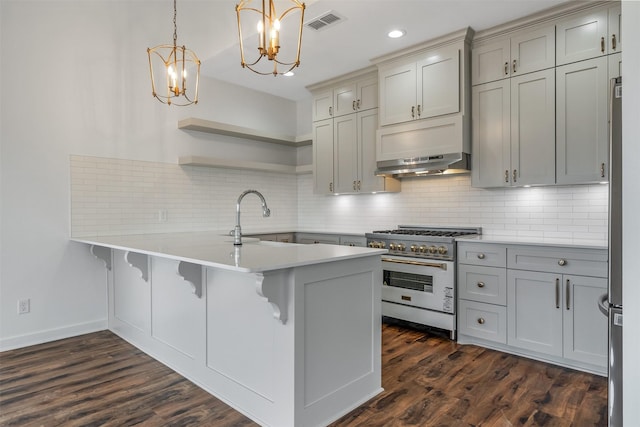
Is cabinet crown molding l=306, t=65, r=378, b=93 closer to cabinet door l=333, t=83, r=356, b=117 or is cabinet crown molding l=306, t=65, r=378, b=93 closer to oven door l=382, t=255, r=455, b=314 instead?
cabinet door l=333, t=83, r=356, b=117

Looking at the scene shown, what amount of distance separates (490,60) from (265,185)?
3052 millimetres

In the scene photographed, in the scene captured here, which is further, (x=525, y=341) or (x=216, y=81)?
(x=216, y=81)

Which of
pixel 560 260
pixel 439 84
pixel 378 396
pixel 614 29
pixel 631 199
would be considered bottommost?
pixel 378 396

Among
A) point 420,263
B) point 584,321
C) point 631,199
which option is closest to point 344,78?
point 420,263

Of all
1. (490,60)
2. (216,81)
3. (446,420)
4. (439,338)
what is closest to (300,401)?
(446,420)

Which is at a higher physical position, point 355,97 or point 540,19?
point 540,19

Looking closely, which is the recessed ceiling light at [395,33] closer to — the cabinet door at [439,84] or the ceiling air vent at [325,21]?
the cabinet door at [439,84]

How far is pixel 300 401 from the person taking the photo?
6.58 ft

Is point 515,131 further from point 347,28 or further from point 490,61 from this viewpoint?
point 347,28

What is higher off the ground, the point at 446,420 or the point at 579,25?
the point at 579,25

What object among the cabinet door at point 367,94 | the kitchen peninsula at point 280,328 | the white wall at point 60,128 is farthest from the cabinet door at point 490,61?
the white wall at point 60,128

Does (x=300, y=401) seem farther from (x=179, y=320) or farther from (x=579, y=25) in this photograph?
(x=579, y=25)

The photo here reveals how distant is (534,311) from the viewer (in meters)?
3.03

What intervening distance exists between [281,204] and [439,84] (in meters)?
2.70
